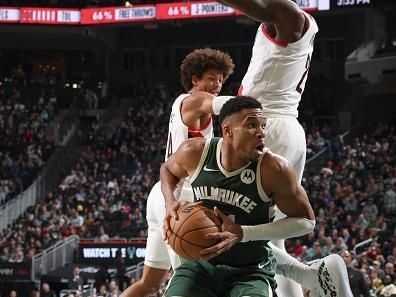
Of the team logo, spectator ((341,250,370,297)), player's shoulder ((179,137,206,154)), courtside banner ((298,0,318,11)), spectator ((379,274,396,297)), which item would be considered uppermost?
courtside banner ((298,0,318,11))

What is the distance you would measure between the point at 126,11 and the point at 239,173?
21.5 meters

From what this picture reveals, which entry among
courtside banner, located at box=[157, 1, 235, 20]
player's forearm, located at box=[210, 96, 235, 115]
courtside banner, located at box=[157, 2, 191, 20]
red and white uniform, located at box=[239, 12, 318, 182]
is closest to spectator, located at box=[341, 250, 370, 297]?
red and white uniform, located at box=[239, 12, 318, 182]

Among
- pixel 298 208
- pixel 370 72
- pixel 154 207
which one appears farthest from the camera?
pixel 370 72

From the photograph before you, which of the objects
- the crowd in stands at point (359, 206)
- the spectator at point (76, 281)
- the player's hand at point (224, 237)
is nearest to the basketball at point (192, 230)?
the player's hand at point (224, 237)

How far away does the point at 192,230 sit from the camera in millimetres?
4562

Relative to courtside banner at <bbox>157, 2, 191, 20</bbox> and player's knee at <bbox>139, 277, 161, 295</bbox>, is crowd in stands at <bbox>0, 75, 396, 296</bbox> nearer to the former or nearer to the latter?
courtside banner at <bbox>157, 2, 191, 20</bbox>

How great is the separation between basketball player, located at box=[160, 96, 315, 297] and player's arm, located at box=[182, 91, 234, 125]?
67 centimetres

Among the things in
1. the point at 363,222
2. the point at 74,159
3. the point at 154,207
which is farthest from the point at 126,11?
the point at 154,207

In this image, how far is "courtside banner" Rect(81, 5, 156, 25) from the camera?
83.6 feet

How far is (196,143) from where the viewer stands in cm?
504

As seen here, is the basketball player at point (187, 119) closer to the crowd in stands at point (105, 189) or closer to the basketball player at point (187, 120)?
the basketball player at point (187, 120)

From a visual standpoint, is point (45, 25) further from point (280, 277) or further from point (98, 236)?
point (280, 277)

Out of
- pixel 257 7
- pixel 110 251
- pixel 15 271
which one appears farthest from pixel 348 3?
pixel 257 7

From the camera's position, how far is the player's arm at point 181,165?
498cm
